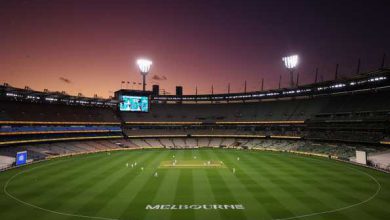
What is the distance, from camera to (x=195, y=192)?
30938mm

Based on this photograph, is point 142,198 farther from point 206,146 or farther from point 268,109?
point 268,109

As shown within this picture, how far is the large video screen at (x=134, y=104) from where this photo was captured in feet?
258

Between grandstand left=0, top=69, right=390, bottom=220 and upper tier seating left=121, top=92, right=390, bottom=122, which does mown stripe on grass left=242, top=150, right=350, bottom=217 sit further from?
upper tier seating left=121, top=92, right=390, bottom=122

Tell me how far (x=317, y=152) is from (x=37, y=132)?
236 feet

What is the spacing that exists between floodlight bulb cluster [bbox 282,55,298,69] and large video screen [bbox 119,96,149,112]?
142 ft

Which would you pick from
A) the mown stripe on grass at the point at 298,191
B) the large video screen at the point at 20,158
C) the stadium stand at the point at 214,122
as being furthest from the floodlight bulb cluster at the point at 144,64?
the mown stripe on grass at the point at 298,191

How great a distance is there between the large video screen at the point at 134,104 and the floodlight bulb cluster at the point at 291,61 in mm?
43381

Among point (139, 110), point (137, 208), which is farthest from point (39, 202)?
point (139, 110)

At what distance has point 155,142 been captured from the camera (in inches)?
3634

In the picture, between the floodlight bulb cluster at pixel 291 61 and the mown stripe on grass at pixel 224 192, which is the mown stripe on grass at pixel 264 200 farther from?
the floodlight bulb cluster at pixel 291 61

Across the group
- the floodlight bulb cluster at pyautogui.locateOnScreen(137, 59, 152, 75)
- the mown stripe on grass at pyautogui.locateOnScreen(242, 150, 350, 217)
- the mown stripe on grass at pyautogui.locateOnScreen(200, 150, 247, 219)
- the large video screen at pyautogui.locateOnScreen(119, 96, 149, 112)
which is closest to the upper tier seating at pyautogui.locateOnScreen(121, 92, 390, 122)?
the large video screen at pyautogui.locateOnScreen(119, 96, 149, 112)

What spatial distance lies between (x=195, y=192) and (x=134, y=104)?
54.4 metres

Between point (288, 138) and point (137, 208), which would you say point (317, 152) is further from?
point (137, 208)

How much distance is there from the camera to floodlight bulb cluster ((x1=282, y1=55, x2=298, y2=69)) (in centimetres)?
6756
